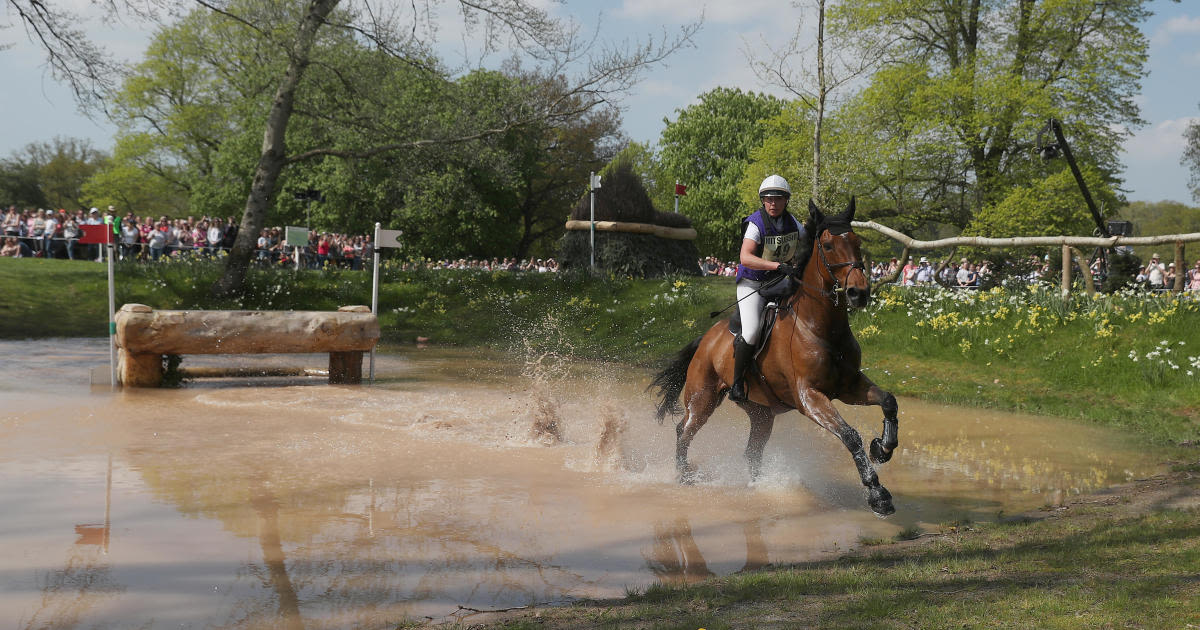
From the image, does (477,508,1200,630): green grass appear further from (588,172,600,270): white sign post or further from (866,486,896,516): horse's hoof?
(588,172,600,270): white sign post

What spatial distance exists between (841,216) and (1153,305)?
10.1 m

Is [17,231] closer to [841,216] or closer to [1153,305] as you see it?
[841,216]

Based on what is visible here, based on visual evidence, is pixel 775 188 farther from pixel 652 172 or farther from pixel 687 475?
pixel 652 172

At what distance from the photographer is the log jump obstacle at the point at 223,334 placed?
11914 mm

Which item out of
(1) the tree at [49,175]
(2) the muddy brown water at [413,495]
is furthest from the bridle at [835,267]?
(1) the tree at [49,175]

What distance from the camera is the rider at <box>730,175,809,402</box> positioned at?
7.23m

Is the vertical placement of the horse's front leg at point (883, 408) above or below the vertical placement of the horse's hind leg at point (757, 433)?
above

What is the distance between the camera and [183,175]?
181 ft

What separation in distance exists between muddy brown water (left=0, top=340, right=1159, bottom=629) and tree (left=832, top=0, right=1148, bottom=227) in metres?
17.9

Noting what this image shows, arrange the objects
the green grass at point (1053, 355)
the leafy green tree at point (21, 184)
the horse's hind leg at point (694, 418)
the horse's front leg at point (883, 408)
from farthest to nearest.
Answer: the leafy green tree at point (21, 184) < the green grass at point (1053, 355) < the horse's hind leg at point (694, 418) < the horse's front leg at point (883, 408)

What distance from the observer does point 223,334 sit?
12211 millimetres

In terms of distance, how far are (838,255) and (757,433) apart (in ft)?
7.13

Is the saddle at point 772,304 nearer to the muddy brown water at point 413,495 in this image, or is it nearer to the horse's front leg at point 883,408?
the horse's front leg at point 883,408

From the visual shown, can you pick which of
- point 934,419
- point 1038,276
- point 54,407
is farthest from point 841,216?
point 1038,276
